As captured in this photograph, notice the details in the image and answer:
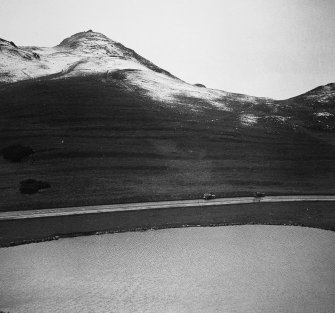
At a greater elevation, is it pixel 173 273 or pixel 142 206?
pixel 173 273

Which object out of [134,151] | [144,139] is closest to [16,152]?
[134,151]

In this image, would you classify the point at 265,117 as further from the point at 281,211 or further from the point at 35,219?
the point at 35,219

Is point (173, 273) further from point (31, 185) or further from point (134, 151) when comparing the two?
point (134, 151)

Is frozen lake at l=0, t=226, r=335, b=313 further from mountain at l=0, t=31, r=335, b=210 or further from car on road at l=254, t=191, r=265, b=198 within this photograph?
mountain at l=0, t=31, r=335, b=210

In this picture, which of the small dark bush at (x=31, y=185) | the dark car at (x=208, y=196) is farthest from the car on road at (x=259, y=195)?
the small dark bush at (x=31, y=185)

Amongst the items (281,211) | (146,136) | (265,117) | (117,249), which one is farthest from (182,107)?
(117,249)

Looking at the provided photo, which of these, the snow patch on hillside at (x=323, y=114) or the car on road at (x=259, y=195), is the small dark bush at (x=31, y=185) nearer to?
the car on road at (x=259, y=195)

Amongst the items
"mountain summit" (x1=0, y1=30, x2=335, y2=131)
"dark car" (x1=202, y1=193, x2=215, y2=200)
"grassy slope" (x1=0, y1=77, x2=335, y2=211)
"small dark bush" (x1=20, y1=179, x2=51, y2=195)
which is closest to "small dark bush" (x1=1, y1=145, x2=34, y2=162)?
"grassy slope" (x1=0, y1=77, x2=335, y2=211)
